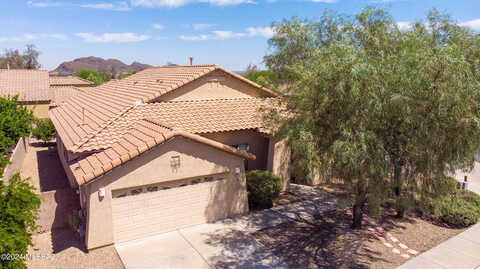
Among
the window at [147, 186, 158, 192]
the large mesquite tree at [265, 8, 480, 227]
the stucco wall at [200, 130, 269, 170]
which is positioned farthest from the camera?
the stucco wall at [200, 130, 269, 170]

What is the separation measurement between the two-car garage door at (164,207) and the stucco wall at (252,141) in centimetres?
340

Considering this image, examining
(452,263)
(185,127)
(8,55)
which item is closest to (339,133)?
(452,263)

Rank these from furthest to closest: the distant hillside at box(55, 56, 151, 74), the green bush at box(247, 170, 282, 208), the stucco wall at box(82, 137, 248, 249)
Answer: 1. the distant hillside at box(55, 56, 151, 74)
2. the green bush at box(247, 170, 282, 208)
3. the stucco wall at box(82, 137, 248, 249)

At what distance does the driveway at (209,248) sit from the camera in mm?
9490

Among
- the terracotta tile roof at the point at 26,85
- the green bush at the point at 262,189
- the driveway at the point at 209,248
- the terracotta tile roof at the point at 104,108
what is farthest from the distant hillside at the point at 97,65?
the driveway at the point at 209,248

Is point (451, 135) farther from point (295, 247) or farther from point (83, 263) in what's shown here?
point (83, 263)

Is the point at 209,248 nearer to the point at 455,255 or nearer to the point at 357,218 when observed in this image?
the point at 357,218

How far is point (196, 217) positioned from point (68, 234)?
4.26m

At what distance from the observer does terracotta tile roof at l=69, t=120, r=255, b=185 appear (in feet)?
32.2

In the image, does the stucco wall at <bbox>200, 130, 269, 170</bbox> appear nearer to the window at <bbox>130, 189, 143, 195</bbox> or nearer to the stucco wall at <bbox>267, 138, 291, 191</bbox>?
the stucco wall at <bbox>267, 138, 291, 191</bbox>

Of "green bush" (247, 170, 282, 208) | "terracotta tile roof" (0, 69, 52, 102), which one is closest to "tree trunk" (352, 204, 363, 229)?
"green bush" (247, 170, 282, 208)

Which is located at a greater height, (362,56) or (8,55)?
(8,55)

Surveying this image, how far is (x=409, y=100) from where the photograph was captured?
25.3ft

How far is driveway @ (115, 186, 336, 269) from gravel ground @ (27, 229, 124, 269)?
37 cm
